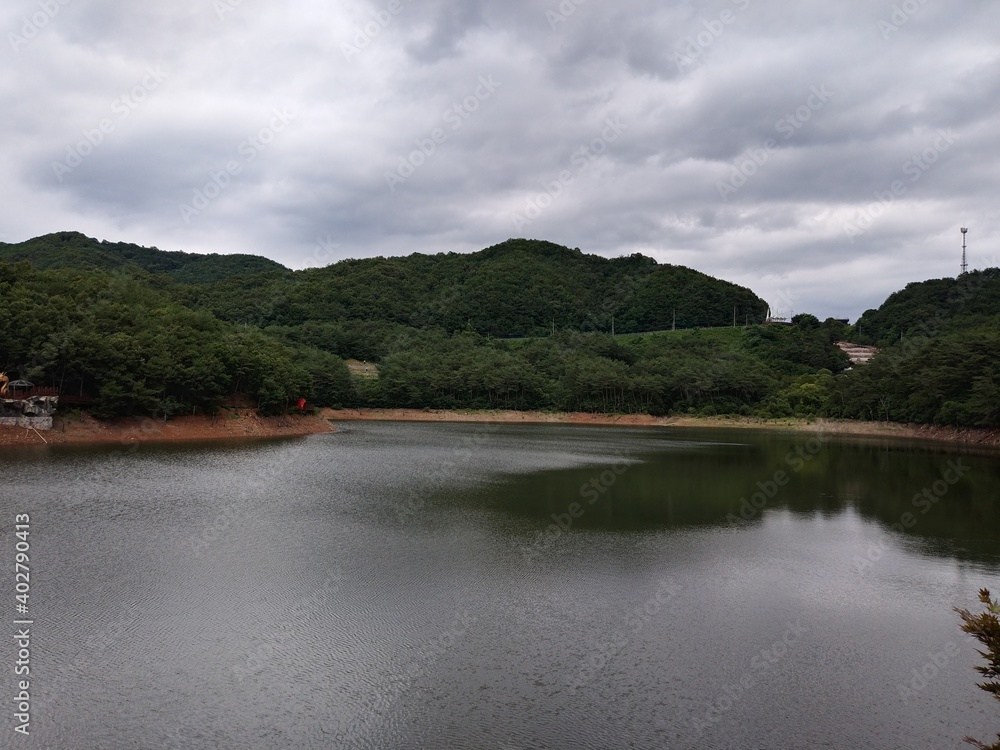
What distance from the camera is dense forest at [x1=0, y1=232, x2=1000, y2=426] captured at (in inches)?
1388

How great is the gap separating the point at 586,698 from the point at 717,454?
28.5 m

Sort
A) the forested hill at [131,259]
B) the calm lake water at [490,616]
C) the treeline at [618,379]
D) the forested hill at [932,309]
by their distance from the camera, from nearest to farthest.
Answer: the calm lake water at [490,616] < the treeline at [618,379] < the forested hill at [932,309] < the forested hill at [131,259]

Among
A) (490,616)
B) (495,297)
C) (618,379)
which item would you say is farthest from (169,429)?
(495,297)

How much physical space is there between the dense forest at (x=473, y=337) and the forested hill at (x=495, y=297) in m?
0.34

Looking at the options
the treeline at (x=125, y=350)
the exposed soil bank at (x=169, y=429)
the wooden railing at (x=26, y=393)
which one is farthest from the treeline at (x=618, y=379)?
the wooden railing at (x=26, y=393)

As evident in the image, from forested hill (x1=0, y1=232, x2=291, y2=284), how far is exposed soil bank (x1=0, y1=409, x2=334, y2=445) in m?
47.8

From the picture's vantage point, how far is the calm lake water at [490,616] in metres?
6.65

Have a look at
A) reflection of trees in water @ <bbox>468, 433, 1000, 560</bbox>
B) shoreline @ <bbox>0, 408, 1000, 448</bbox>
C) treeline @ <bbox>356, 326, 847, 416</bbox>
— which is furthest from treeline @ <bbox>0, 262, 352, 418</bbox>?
treeline @ <bbox>356, 326, 847, 416</bbox>

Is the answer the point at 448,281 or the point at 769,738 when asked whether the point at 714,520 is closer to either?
the point at 769,738

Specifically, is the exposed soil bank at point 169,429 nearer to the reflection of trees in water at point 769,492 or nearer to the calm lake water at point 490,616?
the calm lake water at point 490,616

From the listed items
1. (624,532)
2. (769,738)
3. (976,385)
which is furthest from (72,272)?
(976,385)

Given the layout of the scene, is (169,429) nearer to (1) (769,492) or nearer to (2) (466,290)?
(1) (769,492)

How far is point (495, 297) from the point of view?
10500 cm

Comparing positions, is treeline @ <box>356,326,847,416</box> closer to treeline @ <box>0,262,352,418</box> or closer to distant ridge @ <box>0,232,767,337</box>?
distant ridge @ <box>0,232,767,337</box>
